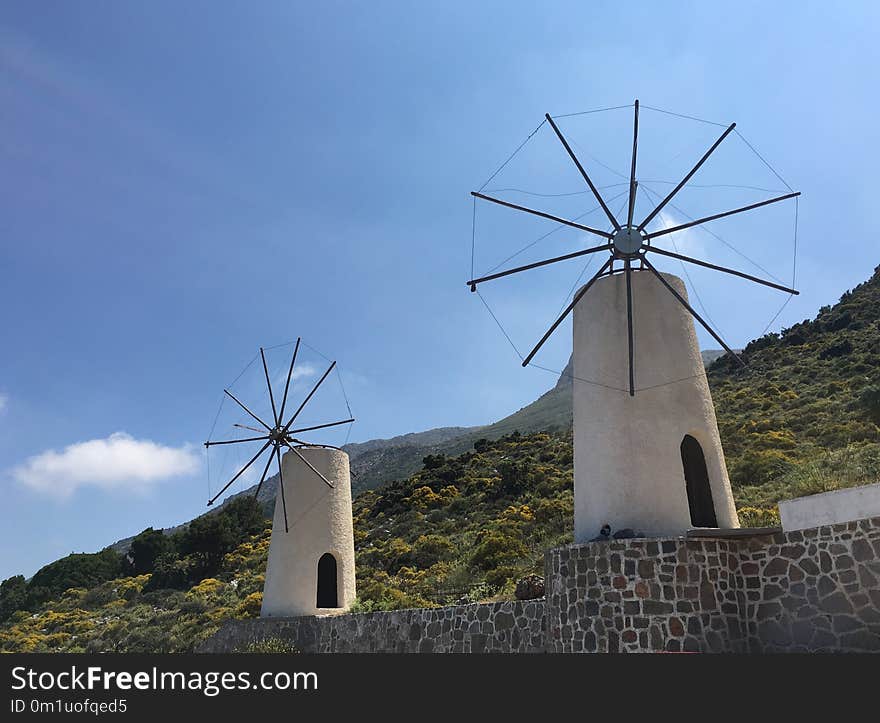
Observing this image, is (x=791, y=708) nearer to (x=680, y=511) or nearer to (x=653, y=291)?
(x=680, y=511)

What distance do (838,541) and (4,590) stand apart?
47.5m

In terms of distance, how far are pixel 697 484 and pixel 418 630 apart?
18.7ft

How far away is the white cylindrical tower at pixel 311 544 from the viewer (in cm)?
1825

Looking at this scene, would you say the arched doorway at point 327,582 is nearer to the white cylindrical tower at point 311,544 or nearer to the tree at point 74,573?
the white cylindrical tower at point 311,544

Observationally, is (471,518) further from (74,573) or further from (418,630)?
(74,573)

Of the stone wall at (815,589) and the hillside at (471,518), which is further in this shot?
the hillside at (471,518)

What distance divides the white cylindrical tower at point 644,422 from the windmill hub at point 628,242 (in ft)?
1.23

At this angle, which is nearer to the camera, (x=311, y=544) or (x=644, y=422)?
(x=644, y=422)

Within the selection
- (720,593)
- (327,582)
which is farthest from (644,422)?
(327,582)

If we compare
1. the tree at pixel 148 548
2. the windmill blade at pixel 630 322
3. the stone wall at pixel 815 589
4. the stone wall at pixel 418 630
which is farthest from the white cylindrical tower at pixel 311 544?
the tree at pixel 148 548

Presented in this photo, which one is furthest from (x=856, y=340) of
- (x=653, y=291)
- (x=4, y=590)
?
(x=4, y=590)

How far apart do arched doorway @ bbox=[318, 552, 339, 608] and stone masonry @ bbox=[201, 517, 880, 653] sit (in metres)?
9.47

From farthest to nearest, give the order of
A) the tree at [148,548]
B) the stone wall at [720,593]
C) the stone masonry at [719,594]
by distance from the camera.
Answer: the tree at [148,548], the stone wall at [720,593], the stone masonry at [719,594]

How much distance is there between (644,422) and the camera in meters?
10.7
